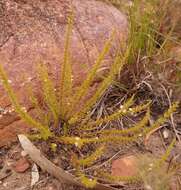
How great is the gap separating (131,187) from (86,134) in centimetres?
32

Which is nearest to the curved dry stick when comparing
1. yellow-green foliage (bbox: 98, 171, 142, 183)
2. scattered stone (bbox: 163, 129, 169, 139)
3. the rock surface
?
yellow-green foliage (bbox: 98, 171, 142, 183)

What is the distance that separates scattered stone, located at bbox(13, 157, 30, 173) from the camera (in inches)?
79.8

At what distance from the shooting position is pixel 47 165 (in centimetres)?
193

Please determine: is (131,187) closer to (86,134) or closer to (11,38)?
(86,134)

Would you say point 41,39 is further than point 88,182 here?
Yes

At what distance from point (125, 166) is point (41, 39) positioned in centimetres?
79

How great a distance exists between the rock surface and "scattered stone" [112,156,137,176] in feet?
1.56

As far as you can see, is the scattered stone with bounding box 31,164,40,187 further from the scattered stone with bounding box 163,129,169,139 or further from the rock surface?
the scattered stone with bounding box 163,129,169,139

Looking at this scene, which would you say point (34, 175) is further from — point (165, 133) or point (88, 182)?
point (165, 133)

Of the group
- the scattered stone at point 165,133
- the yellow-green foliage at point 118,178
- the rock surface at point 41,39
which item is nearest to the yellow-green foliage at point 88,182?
the yellow-green foliage at point 118,178

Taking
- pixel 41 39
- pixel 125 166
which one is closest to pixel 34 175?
pixel 125 166

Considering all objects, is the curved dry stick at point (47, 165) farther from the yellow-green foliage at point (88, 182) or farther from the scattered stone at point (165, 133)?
the scattered stone at point (165, 133)

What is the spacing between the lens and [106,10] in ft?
8.77

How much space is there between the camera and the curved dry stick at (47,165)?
1.89 m
